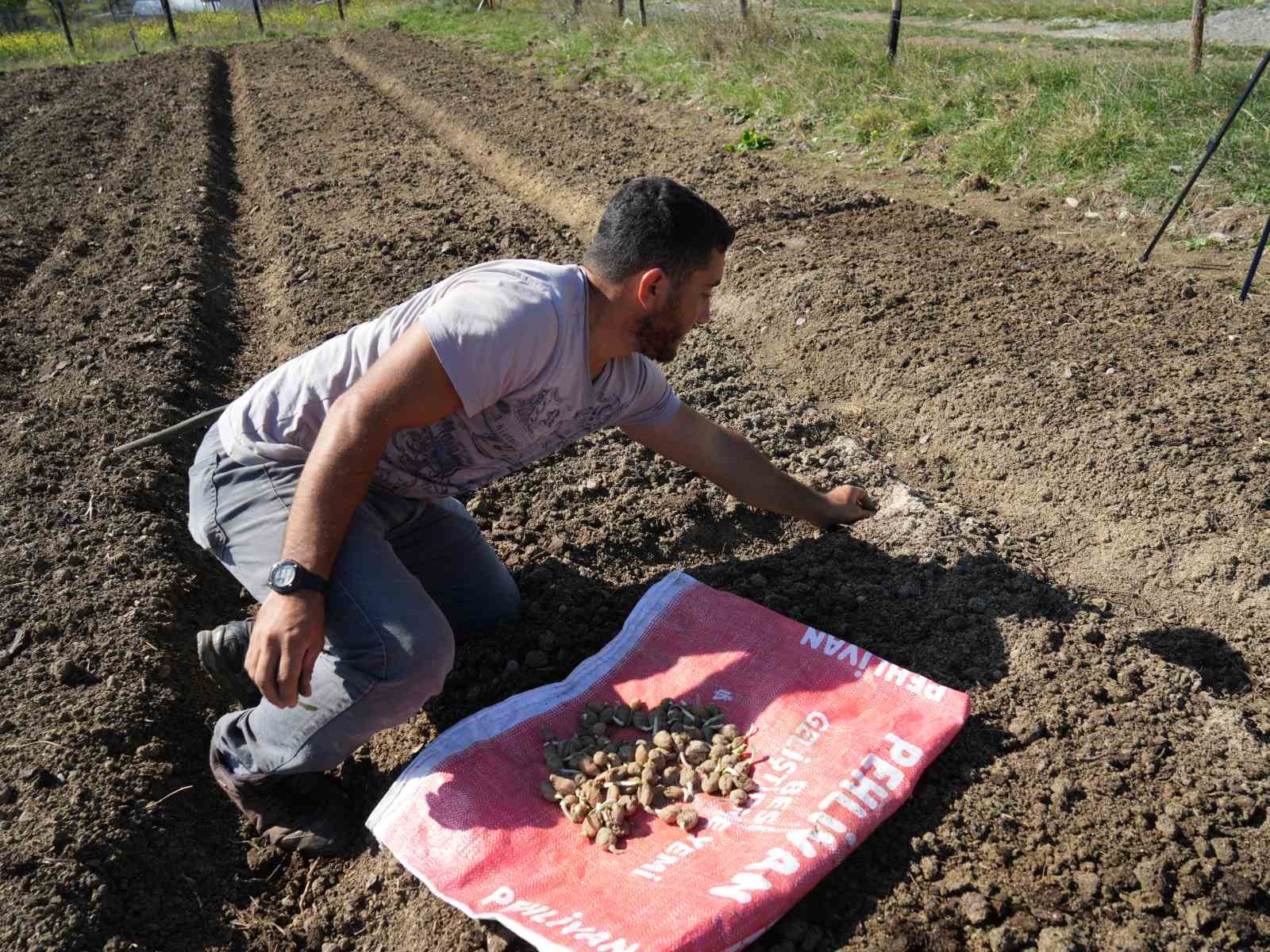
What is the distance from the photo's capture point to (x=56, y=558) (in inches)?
137

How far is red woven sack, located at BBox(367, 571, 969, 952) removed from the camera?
2.09 meters

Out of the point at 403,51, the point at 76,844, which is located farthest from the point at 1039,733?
the point at 403,51

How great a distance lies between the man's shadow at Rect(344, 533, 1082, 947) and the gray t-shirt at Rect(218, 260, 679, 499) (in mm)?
586

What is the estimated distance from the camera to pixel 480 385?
7.44ft

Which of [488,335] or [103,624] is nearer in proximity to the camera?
[488,335]

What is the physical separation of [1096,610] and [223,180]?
805cm

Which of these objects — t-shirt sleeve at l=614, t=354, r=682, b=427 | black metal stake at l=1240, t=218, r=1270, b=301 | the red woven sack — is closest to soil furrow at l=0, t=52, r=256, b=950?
the red woven sack

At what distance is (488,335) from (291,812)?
4.23 ft

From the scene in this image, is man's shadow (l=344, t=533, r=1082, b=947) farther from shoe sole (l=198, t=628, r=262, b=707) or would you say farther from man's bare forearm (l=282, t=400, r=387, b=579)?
man's bare forearm (l=282, t=400, r=387, b=579)

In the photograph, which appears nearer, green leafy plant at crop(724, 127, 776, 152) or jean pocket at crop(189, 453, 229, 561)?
jean pocket at crop(189, 453, 229, 561)

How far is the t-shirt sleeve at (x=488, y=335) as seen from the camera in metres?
2.22

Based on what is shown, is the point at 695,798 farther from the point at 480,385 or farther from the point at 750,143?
the point at 750,143

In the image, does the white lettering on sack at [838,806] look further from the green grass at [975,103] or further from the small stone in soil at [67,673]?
the green grass at [975,103]

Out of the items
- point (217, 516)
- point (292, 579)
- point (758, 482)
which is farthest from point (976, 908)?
point (217, 516)
